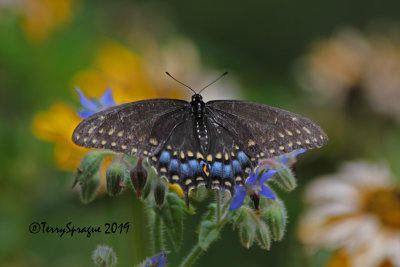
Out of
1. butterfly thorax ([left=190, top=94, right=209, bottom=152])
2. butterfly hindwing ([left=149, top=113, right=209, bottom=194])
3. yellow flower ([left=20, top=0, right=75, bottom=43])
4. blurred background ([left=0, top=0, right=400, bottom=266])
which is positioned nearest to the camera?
butterfly hindwing ([left=149, top=113, right=209, bottom=194])

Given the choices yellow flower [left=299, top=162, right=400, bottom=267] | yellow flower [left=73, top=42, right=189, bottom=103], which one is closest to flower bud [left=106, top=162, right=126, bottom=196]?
yellow flower [left=299, top=162, right=400, bottom=267]

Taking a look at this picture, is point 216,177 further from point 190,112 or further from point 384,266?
point 384,266

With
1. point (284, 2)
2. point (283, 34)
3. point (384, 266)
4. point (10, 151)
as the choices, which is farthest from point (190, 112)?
point (284, 2)

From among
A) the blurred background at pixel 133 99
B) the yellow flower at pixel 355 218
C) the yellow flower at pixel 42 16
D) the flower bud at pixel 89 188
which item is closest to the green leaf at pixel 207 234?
the flower bud at pixel 89 188

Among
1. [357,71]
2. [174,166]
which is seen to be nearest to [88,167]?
[174,166]

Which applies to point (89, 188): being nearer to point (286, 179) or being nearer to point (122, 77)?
point (286, 179)

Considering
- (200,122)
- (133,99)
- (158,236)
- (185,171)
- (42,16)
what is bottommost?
(158,236)

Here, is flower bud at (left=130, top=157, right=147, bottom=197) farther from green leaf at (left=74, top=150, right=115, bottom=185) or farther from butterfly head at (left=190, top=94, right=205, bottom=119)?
butterfly head at (left=190, top=94, right=205, bottom=119)
